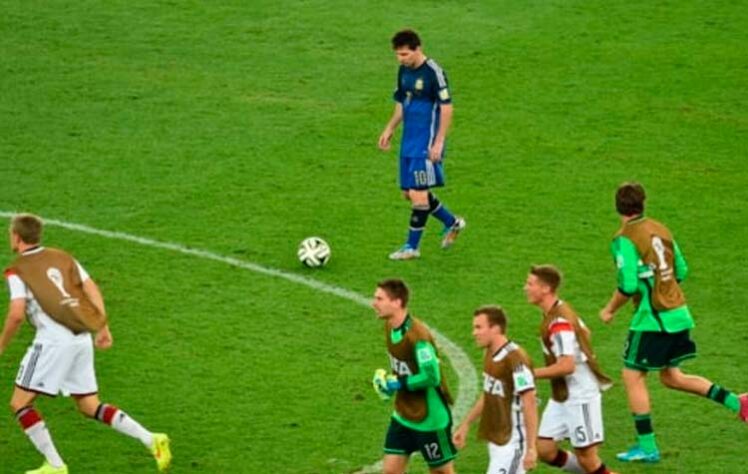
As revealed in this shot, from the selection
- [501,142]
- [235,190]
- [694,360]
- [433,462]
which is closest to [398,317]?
[433,462]

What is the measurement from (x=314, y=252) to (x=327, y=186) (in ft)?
8.87

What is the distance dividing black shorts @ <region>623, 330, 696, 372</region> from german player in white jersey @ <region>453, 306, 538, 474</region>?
2.13 metres

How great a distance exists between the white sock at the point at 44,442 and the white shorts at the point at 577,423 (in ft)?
12.3

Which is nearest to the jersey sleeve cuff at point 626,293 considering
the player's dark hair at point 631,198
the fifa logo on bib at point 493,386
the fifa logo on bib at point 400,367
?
the player's dark hair at point 631,198

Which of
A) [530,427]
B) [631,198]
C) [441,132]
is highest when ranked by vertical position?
[441,132]

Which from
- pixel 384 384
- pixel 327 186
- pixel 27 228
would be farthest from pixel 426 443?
pixel 327 186

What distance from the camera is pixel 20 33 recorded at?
27.9 metres

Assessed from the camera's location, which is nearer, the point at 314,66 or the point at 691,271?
the point at 691,271

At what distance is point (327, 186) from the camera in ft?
75.8

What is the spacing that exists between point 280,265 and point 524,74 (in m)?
7.02

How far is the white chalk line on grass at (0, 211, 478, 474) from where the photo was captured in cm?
1716

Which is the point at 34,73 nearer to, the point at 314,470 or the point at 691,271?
the point at 691,271

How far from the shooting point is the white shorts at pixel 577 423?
1488 cm

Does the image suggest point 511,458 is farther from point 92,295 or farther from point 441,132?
point 441,132
